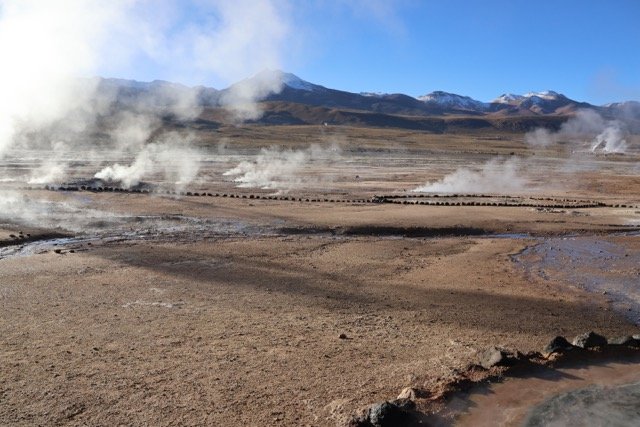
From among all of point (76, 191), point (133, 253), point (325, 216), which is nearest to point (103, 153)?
point (76, 191)

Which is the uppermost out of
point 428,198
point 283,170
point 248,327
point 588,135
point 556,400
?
point 588,135

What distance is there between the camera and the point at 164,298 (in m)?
12.4

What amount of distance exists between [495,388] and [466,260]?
30.1ft

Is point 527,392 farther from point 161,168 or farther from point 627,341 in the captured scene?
point 161,168

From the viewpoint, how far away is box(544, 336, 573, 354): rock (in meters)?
9.23

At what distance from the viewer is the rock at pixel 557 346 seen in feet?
30.3

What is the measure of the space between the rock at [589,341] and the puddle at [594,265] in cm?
251

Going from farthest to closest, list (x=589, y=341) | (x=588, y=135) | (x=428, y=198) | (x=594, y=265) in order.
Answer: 1. (x=588, y=135)
2. (x=428, y=198)
3. (x=594, y=265)
4. (x=589, y=341)

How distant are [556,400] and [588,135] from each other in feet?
471

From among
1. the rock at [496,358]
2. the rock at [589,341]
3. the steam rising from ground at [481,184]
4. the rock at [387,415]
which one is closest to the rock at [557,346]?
the rock at [589,341]

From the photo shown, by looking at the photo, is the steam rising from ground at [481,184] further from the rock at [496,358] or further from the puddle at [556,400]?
the puddle at [556,400]

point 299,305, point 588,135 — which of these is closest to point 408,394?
point 299,305

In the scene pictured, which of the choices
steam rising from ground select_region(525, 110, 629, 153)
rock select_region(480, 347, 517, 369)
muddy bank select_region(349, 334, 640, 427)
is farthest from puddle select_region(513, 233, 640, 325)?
steam rising from ground select_region(525, 110, 629, 153)

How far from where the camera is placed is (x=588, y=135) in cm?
13675
